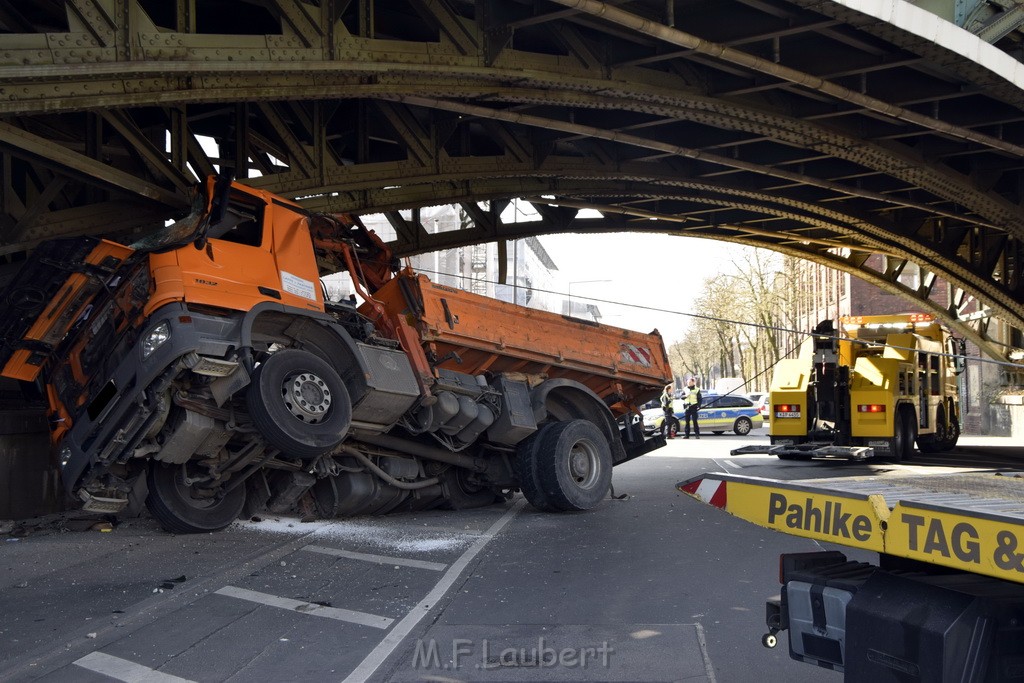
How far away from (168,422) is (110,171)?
3936 millimetres

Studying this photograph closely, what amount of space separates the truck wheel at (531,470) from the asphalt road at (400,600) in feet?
0.86

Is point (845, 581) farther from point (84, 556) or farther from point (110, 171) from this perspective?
point (110, 171)

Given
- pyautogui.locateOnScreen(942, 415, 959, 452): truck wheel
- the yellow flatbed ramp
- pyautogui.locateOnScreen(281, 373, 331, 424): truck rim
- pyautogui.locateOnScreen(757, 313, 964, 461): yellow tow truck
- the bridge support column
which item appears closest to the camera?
the yellow flatbed ramp

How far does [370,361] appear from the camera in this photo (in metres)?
9.36

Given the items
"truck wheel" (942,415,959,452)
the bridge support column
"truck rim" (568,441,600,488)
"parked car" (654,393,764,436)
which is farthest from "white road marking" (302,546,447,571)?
"parked car" (654,393,764,436)

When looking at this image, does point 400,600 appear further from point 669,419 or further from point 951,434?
point 669,419

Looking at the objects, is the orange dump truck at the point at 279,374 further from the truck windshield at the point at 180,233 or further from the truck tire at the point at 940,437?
the truck tire at the point at 940,437

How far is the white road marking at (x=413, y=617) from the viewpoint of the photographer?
17.1 feet

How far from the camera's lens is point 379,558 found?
8.59m

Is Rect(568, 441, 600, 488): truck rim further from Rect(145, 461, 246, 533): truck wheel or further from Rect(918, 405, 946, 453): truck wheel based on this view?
Rect(918, 405, 946, 453): truck wheel

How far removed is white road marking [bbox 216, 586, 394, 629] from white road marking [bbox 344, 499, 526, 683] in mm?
166

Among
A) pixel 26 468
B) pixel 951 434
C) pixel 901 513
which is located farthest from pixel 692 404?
pixel 901 513

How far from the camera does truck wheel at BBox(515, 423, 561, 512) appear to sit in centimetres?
1138

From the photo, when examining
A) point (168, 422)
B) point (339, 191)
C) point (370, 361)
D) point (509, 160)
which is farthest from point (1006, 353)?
point (168, 422)
